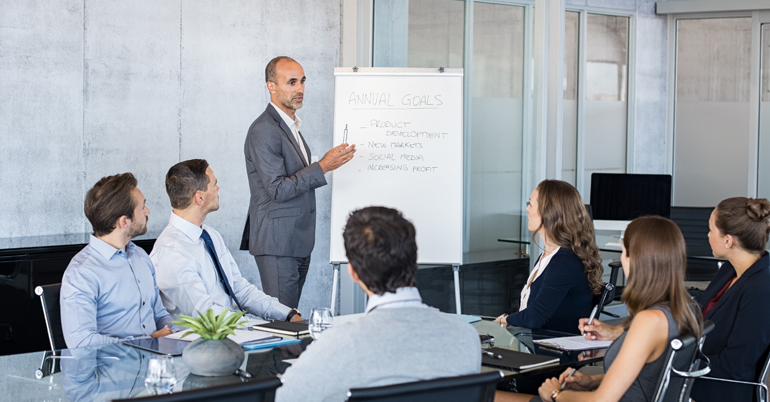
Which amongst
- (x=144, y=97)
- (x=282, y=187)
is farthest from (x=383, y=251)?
(x=144, y=97)

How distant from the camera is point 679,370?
6.72ft

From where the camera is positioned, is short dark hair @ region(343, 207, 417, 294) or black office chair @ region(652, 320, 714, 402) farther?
black office chair @ region(652, 320, 714, 402)

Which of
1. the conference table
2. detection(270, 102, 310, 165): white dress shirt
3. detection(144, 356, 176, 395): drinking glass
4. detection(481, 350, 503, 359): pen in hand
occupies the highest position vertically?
detection(270, 102, 310, 165): white dress shirt

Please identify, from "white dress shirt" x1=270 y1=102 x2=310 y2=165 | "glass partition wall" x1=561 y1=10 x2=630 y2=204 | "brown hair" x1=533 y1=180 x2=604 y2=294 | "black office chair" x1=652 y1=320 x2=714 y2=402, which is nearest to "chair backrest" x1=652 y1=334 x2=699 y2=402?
"black office chair" x1=652 y1=320 x2=714 y2=402

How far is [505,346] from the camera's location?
7.89ft

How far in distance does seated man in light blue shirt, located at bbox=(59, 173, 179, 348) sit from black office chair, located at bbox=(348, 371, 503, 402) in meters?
1.46

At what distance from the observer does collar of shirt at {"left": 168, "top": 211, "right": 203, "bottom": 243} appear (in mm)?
3076

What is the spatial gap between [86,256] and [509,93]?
2.99 m

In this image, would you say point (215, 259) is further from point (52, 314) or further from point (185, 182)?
point (52, 314)

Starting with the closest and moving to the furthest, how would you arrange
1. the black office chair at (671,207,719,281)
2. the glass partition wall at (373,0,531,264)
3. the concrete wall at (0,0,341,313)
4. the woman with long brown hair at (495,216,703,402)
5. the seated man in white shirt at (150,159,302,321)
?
the woman with long brown hair at (495,216,703,402), the seated man in white shirt at (150,159,302,321), the concrete wall at (0,0,341,313), the glass partition wall at (373,0,531,264), the black office chair at (671,207,719,281)

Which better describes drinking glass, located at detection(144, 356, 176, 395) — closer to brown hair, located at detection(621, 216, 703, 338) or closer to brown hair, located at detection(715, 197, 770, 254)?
brown hair, located at detection(621, 216, 703, 338)

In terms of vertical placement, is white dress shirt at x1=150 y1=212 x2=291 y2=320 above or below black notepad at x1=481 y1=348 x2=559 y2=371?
above

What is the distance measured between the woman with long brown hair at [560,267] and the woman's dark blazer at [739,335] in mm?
488

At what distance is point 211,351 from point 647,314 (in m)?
1.22
